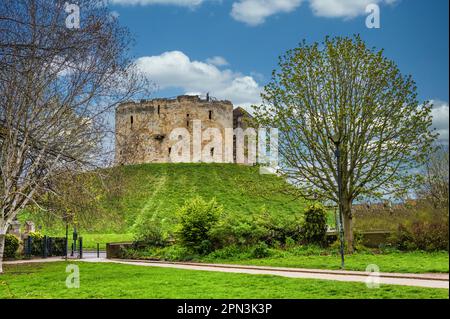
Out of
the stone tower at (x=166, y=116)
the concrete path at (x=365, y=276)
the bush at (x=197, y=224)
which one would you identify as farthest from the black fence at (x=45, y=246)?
the stone tower at (x=166, y=116)

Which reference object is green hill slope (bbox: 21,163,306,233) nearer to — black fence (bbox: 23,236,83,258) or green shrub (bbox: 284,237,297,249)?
black fence (bbox: 23,236,83,258)

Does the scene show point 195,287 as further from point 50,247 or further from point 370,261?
point 50,247

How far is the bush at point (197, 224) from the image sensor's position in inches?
988

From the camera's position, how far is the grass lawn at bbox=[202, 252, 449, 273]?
1669 centimetres

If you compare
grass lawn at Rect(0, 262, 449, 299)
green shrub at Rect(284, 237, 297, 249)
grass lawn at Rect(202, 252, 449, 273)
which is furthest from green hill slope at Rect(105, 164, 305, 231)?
grass lawn at Rect(0, 262, 449, 299)

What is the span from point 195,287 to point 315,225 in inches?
544

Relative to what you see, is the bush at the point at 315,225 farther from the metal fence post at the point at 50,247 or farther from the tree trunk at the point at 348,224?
the metal fence post at the point at 50,247

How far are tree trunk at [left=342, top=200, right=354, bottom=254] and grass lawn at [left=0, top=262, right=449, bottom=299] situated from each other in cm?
→ 921

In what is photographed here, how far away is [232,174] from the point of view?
211 feet

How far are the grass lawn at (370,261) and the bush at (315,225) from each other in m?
3.09

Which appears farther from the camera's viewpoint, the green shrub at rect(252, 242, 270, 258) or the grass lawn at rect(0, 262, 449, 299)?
the green shrub at rect(252, 242, 270, 258)

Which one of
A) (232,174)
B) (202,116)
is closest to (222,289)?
(232,174)
